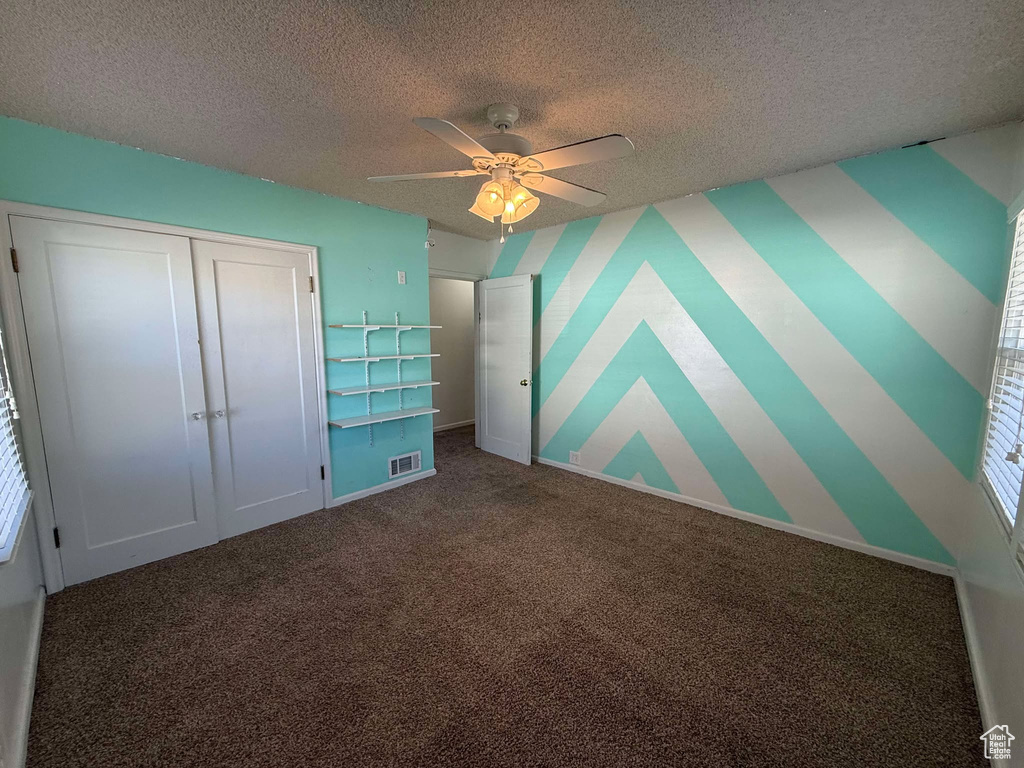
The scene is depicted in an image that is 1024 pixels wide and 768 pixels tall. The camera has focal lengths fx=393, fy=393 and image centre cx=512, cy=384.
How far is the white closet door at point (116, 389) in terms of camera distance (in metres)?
2.09

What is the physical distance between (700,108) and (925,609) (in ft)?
9.18

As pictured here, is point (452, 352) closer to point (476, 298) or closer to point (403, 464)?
point (476, 298)

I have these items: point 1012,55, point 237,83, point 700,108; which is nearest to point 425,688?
point 237,83

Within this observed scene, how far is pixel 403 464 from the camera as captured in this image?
3.75 meters

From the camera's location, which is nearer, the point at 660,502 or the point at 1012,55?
the point at 1012,55

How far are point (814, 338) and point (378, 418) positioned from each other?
3302mm

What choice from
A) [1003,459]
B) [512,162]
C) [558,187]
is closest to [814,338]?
[1003,459]

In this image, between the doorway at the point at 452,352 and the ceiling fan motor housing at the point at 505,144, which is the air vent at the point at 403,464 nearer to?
the doorway at the point at 452,352

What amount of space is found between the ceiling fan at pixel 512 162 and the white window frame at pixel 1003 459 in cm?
192

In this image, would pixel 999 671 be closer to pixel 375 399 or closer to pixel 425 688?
pixel 425 688

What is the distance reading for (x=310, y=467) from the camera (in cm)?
314

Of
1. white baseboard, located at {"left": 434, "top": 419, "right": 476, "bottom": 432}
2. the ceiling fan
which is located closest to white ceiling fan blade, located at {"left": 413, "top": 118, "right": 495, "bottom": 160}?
the ceiling fan

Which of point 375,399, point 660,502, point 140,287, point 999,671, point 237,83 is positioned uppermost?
point 237,83

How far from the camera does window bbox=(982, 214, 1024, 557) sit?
5.08ft
